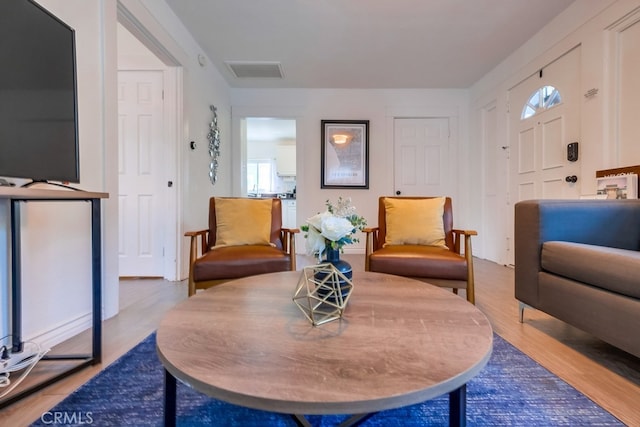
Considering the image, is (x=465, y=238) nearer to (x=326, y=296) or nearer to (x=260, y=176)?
(x=326, y=296)

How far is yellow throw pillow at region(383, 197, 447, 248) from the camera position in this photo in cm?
222

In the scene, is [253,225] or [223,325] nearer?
[223,325]

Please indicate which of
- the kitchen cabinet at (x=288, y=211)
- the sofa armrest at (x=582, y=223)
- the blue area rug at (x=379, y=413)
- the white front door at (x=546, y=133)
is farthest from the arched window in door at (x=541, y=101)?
the kitchen cabinet at (x=288, y=211)

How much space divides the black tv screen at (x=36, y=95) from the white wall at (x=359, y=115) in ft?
10.0

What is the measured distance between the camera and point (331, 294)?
0.94 meters

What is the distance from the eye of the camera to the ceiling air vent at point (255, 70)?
141 inches

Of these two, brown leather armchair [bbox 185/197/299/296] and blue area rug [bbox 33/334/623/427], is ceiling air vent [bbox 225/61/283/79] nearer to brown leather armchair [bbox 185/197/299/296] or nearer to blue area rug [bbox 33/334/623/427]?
brown leather armchair [bbox 185/197/299/296]

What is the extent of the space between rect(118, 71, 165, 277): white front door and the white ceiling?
2.65 ft

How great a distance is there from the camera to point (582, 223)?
1.64 metres

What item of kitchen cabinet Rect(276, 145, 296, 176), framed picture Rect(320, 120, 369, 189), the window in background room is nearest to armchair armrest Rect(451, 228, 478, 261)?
framed picture Rect(320, 120, 369, 189)

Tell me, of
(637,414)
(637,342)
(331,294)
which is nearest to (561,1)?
(637,342)

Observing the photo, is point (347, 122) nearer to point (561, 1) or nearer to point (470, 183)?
point (470, 183)

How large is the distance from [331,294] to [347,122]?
3791 mm

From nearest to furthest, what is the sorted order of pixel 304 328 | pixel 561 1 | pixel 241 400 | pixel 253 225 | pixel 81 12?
pixel 241 400
pixel 304 328
pixel 81 12
pixel 253 225
pixel 561 1
